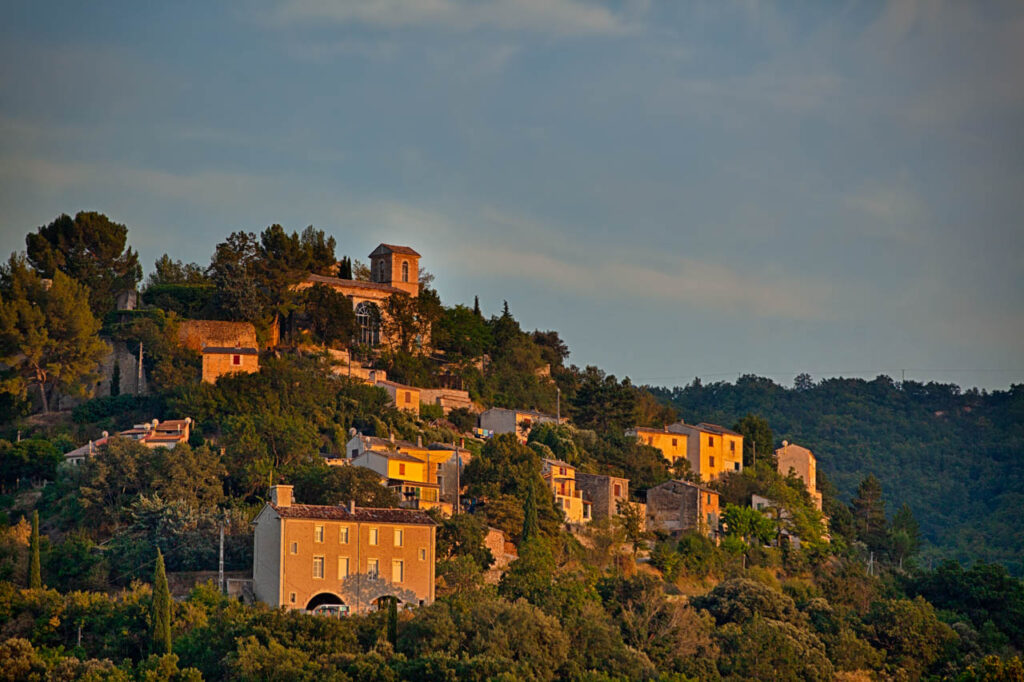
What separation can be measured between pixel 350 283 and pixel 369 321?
1729 mm

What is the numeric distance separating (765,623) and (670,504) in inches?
414

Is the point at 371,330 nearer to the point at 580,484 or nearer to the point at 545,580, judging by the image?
the point at 580,484

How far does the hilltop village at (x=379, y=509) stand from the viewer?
38750 mm

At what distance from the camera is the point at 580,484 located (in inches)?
2082

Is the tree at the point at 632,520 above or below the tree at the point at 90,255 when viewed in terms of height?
below

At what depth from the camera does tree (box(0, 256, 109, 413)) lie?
50.9m

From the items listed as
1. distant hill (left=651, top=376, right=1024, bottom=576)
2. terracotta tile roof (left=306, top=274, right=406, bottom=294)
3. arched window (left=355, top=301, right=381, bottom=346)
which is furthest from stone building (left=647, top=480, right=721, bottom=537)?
distant hill (left=651, top=376, right=1024, bottom=576)

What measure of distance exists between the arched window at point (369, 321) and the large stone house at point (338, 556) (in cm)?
1826

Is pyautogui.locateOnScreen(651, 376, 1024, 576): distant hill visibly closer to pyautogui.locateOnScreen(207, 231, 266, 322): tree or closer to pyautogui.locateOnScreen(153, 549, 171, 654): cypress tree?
pyautogui.locateOnScreen(207, 231, 266, 322): tree

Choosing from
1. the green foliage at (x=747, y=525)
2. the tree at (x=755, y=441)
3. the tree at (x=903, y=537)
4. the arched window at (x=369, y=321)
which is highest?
the arched window at (x=369, y=321)

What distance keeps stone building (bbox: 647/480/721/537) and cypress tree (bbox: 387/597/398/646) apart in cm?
1651

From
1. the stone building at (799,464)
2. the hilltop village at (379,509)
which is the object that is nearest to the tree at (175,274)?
the hilltop village at (379,509)

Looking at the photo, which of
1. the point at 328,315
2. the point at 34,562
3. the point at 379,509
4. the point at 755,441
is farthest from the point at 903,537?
the point at 34,562

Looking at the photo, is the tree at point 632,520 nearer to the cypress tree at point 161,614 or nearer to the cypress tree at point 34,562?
the cypress tree at point 161,614
